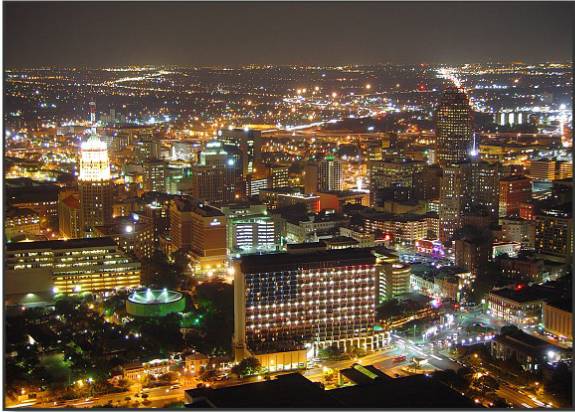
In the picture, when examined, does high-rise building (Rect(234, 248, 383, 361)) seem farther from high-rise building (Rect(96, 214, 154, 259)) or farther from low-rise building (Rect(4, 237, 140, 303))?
high-rise building (Rect(96, 214, 154, 259))

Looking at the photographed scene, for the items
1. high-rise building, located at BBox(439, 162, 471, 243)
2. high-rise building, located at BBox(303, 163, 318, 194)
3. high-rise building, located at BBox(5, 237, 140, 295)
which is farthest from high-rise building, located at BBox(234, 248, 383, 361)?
high-rise building, located at BBox(303, 163, 318, 194)

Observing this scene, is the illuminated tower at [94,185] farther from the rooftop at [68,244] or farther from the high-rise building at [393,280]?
the high-rise building at [393,280]

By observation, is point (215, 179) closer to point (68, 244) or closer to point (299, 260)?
point (68, 244)

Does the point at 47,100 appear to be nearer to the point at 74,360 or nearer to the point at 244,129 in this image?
the point at 74,360

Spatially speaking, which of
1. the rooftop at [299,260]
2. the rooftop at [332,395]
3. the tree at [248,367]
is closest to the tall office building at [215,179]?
the rooftop at [299,260]

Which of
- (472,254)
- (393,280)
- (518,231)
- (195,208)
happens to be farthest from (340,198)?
(393,280)
